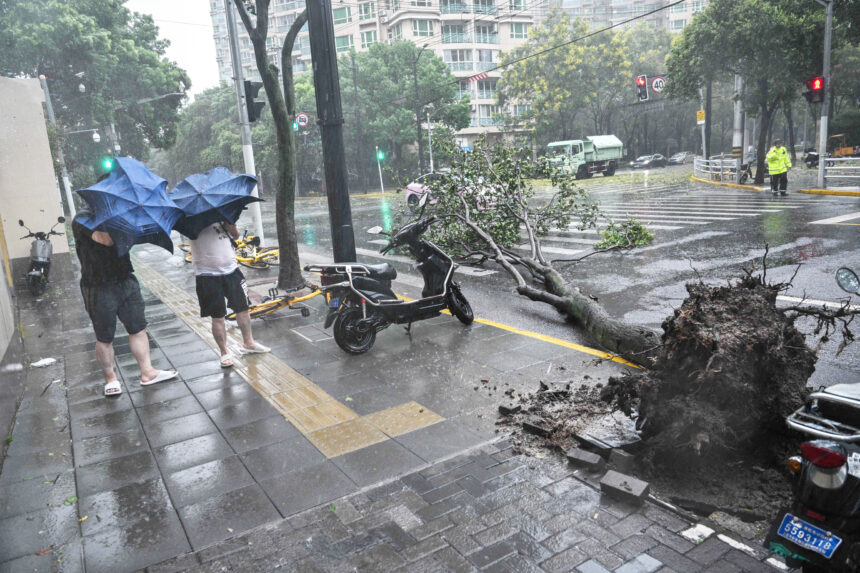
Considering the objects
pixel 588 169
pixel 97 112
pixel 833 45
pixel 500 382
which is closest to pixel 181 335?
pixel 500 382

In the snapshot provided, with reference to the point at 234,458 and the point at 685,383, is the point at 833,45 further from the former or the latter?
the point at 234,458

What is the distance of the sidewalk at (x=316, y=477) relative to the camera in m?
3.11

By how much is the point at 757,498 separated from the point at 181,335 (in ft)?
22.2

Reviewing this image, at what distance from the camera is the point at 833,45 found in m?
20.0

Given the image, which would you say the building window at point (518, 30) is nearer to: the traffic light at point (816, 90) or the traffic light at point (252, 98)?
the traffic light at point (816, 90)

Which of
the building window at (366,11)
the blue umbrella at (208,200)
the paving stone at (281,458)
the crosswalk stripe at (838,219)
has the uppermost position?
the building window at (366,11)

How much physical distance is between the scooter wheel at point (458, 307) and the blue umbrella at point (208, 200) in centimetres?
256

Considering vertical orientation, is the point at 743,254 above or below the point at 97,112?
below

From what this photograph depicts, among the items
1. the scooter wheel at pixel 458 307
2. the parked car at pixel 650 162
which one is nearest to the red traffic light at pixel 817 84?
the scooter wheel at pixel 458 307

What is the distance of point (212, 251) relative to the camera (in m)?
5.94

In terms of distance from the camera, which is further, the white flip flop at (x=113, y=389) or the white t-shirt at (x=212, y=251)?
the white t-shirt at (x=212, y=251)

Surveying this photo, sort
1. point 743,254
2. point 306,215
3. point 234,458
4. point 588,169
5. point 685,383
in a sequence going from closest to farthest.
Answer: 1. point 685,383
2. point 234,458
3. point 743,254
4. point 306,215
5. point 588,169

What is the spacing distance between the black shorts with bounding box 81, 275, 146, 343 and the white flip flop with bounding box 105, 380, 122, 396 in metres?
0.42

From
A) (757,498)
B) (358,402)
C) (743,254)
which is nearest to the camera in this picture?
(757,498)
